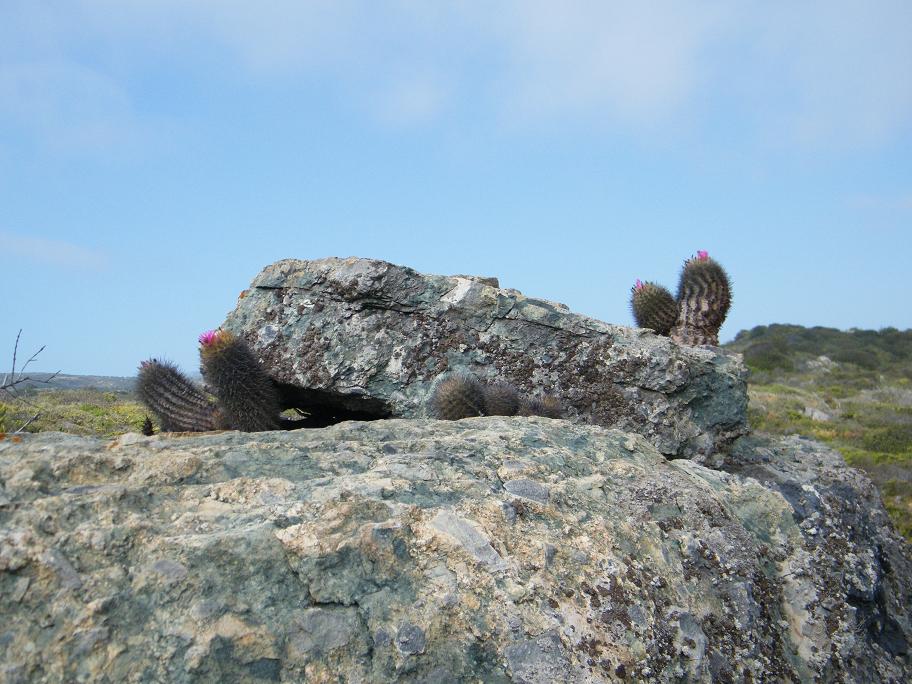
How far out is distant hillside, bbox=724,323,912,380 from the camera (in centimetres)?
4097

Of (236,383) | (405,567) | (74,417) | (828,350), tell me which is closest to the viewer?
(405,567)

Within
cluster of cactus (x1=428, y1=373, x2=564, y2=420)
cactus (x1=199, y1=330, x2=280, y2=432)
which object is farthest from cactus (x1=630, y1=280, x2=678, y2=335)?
cactus (x1=199, y1=330, x2=280, y2=432)

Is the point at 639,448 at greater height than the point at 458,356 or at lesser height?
lesser

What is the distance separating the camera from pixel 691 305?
7.94 metres

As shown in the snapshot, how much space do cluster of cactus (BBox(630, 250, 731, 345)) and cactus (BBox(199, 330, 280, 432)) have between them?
4.36 metres

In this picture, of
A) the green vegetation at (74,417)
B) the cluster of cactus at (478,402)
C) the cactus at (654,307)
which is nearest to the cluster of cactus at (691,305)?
the cactus at (654,307)

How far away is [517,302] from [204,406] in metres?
2.78

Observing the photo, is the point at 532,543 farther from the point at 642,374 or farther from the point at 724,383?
the point at 724,383

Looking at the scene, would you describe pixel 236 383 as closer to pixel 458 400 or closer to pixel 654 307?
pixel 458 400

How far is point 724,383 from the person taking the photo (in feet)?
19.3

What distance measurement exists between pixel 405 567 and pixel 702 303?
622cm

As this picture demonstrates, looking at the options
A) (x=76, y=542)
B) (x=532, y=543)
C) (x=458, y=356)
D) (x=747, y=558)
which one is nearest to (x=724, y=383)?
(x=458, y=356)

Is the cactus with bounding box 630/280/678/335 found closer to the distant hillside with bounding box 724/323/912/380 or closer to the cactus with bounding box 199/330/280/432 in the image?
the cactus with bounding box 199/330/280/432

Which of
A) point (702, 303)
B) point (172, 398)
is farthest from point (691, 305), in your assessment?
point (172, 398)
